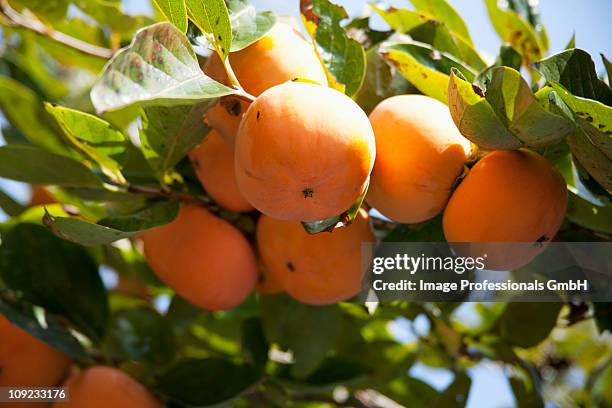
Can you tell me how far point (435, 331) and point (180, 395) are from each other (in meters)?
0.61

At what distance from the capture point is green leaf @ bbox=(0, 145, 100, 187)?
125 centimetres

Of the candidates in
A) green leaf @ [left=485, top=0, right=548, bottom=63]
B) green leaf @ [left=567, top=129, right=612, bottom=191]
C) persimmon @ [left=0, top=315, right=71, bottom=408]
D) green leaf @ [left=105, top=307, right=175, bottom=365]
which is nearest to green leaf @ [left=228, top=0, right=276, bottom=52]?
green leaf @ [left=567, top=129, right=612, bottom=191]

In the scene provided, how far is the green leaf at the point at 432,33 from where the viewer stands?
4.35 ft

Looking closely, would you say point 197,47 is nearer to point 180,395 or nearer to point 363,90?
point 363,90

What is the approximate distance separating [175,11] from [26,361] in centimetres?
79

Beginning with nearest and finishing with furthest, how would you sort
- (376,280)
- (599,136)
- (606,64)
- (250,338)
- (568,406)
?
(599,136) → (606,64) → (376,280) → (250,338) → (568,406)

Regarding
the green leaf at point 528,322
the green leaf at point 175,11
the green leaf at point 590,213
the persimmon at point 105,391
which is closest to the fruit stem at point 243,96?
the green leaf at point 175,11

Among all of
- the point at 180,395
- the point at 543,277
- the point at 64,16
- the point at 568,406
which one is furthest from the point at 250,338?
the point at 568,406

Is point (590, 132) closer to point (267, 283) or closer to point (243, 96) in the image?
point (243, 96)

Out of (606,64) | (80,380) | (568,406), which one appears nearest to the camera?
(606,64)

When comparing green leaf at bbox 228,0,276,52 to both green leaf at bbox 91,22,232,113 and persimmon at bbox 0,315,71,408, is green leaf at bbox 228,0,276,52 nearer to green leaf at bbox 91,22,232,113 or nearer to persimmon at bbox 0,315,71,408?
green leaf at bbox 91,22,232,113

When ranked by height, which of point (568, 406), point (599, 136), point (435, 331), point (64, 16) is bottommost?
point (568, 406)

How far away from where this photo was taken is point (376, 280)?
1.23m

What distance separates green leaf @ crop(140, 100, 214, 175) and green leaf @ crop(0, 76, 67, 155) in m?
0.58
